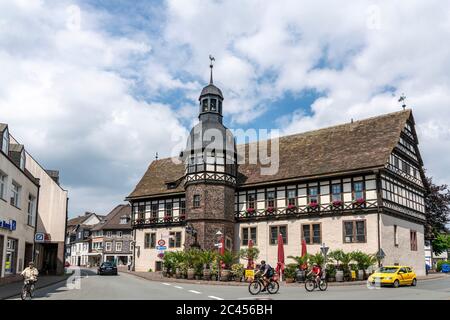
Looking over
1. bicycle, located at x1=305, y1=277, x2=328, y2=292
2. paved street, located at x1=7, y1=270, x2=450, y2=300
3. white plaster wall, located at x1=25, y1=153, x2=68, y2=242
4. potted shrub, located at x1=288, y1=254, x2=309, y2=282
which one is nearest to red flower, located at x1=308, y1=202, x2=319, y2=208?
potted shrub, located at x1=288, y1=254, x2=309, y2=282

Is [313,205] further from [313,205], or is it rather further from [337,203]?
[337,203]

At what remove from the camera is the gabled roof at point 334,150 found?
37156 millimetres

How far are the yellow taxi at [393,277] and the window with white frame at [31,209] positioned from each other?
24695 millimetres

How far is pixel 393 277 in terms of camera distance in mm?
26875

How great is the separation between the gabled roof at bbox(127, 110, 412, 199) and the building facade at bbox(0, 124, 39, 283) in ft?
49.1

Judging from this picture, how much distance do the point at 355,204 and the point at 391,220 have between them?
10.1 feet

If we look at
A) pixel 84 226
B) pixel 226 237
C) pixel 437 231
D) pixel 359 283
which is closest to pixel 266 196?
pixel 226 237

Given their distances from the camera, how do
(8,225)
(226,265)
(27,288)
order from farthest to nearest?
1. (226,265)
2. (8,225)
3. (27,288)

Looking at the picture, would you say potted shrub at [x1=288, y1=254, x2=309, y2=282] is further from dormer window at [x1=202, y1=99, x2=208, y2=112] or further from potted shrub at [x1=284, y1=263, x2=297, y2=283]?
dormer window at [x1=202, y1=99, x2=208, y2=112]

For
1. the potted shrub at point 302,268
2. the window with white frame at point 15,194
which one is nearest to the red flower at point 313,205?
the potted shrub at point 302,268

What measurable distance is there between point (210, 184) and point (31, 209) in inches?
568

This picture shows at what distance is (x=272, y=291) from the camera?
72.8ft

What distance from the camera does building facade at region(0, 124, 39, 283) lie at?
27.6m

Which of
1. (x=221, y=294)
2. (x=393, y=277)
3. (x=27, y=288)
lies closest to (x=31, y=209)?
(x=27, y=288)
